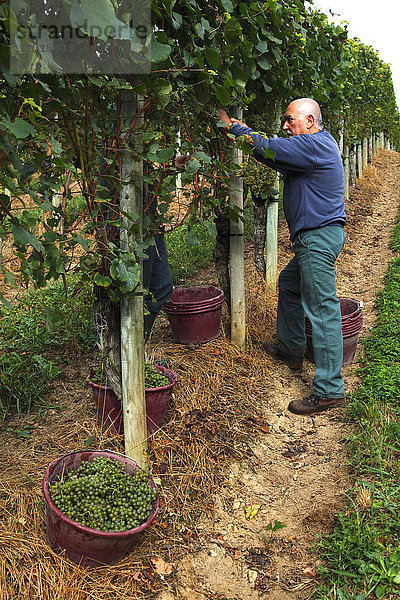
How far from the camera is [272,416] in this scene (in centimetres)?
400

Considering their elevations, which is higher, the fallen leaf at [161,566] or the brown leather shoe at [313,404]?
the brown leather shoe at [313,404]

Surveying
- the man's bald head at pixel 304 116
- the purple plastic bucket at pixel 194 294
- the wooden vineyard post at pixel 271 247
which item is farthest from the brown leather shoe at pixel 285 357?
the man's bald head at pixel 304 116

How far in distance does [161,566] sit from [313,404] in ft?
6.23

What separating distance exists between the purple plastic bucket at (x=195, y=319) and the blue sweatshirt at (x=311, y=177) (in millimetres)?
877

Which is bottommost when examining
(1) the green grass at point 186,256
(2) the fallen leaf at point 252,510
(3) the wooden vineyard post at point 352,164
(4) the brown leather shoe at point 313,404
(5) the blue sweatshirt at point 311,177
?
(2) the fallen leaf at point 252,510

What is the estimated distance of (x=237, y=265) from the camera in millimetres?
4402

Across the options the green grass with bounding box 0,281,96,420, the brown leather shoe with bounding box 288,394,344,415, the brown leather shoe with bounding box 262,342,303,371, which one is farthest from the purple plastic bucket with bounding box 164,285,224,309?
the brown leather shoe with bounding box 288,394,344,415

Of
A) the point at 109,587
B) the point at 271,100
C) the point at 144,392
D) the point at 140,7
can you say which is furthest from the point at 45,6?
the point at 271,100

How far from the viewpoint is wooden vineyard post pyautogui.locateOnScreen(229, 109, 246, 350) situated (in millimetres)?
4273

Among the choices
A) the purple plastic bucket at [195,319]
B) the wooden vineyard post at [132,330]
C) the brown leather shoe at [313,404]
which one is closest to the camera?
the wooden vineyard post at [132,330]

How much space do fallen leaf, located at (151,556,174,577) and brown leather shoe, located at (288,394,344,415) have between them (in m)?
1.80

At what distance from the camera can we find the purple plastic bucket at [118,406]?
9.91 ft

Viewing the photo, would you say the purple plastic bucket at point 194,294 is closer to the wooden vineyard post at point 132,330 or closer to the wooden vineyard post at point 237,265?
the wooden vineyard post at point 237,265

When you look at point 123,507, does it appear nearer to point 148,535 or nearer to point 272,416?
point 148,535
